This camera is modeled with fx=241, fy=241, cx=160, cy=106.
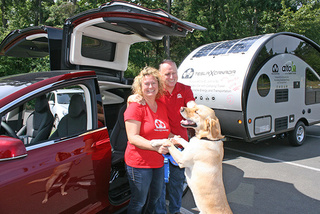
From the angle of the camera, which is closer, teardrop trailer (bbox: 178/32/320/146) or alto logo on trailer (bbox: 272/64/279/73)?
teardrop trailer (bbox: 178/32/320/146)

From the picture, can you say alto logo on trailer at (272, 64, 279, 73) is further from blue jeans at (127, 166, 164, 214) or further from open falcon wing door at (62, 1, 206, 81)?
blue jeans at (127, 166, 164, 214)

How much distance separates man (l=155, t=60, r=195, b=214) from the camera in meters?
2.90

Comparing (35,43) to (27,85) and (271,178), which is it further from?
(271,178)

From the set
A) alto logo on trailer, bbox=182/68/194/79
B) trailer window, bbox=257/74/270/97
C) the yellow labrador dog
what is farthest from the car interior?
trailer window, bbox=257/74/270/97

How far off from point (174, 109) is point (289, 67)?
5.00m

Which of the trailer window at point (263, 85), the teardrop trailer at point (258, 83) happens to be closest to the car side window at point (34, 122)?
the teardrop trailer at point (258, 83)

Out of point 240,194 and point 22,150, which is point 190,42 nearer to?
point 240,194

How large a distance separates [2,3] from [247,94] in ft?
70.9

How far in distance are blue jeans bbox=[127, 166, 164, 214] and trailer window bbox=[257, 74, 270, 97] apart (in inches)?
157

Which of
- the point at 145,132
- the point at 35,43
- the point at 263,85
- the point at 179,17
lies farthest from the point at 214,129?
the point at 179,17

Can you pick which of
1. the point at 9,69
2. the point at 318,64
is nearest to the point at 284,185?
the point at 318,64

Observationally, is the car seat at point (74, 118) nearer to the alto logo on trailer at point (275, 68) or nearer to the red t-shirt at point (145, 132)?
the red t-shirt at point (145, 132)

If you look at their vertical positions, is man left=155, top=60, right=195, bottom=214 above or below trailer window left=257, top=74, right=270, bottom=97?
below

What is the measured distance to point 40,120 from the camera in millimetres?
3350
